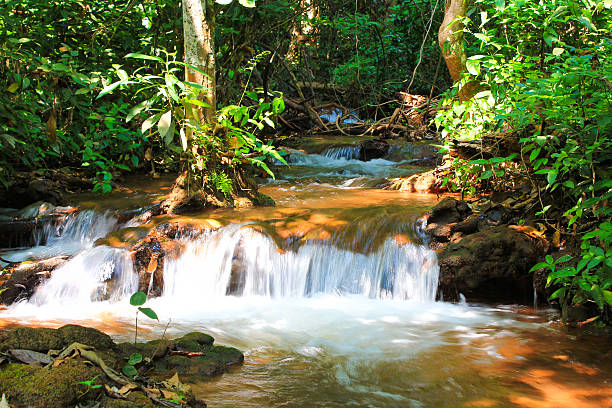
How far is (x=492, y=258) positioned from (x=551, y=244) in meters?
0.56

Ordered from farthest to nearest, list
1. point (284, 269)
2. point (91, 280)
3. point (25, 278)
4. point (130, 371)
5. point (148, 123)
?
point (284, 269), point (91, 280), point (25, 278), point (148, 123), point (130, 371)

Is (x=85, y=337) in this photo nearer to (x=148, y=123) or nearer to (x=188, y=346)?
(x=188, y=346)

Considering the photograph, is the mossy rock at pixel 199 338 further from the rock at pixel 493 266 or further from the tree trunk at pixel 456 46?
the tree trunk at pixel 456 46

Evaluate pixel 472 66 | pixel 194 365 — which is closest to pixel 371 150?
pixel 472 66

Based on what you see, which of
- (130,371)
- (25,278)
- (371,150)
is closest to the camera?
(130,371)

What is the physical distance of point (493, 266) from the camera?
4.58m

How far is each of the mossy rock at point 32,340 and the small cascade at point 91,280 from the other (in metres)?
2.49

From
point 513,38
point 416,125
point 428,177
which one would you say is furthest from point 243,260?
point 416,125

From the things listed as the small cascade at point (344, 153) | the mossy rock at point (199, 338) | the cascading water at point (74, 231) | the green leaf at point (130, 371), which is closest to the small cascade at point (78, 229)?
the cascading water at point (74, 231)

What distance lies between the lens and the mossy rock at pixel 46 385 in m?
1.96

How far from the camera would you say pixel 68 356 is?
237 centimetres

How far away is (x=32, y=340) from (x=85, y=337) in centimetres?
25

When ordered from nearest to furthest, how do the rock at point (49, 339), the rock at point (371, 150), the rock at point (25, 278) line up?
the rock at point (49, 339)
the rock at point (25, 278)
the rock at point (371, 150)

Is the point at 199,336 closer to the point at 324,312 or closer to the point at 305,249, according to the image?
the point at 324,312
